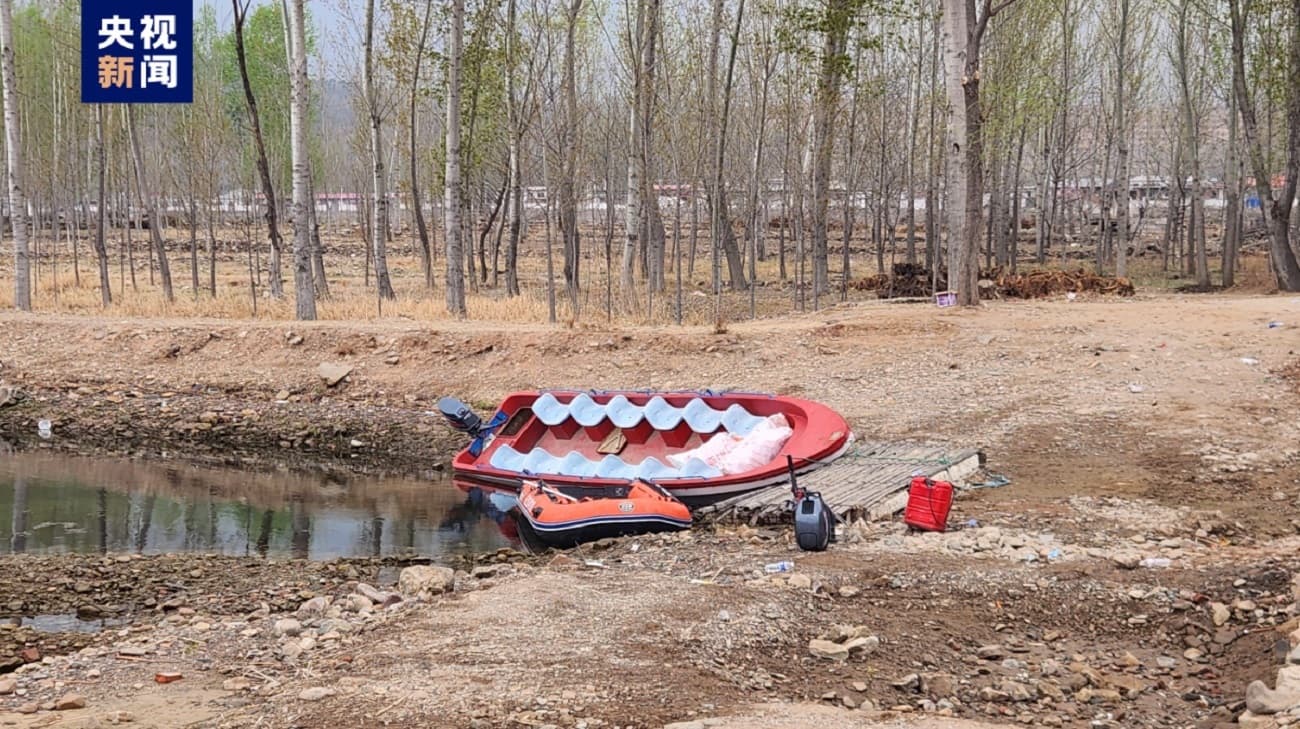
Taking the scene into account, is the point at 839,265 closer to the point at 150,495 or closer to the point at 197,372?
the point at 197,372

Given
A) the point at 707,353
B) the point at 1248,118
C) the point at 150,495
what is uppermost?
the point at 1248,118

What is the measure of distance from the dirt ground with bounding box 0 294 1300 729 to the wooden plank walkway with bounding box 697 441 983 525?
0.85 ft

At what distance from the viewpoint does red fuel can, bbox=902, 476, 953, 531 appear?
823 centimetres

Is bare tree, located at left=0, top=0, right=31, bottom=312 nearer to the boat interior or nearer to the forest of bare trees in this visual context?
the forest of bare trees

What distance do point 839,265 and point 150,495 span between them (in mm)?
22919

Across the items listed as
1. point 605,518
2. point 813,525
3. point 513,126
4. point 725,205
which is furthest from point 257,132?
point 813,525

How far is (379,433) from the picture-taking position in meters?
14.0

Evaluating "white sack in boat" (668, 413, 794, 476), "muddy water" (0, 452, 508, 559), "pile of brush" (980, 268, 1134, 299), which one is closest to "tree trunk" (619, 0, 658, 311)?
"pile of brush" (980, 268, 1134, 299)

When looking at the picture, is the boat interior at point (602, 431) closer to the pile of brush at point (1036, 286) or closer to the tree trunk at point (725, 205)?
the tree trunk at point (725, 205)

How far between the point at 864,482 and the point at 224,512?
6022 mm

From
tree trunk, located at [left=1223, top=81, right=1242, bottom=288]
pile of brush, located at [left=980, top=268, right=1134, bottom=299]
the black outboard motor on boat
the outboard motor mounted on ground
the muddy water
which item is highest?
tree trunk, located at [left=1223, top=81, right=1242, bottom=288]

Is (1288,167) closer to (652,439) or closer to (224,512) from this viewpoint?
(652,439)

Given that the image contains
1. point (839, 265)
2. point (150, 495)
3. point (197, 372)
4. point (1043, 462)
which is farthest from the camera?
point (839, 265)

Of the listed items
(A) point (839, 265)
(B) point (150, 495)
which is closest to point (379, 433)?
(B) point (150, 495)
